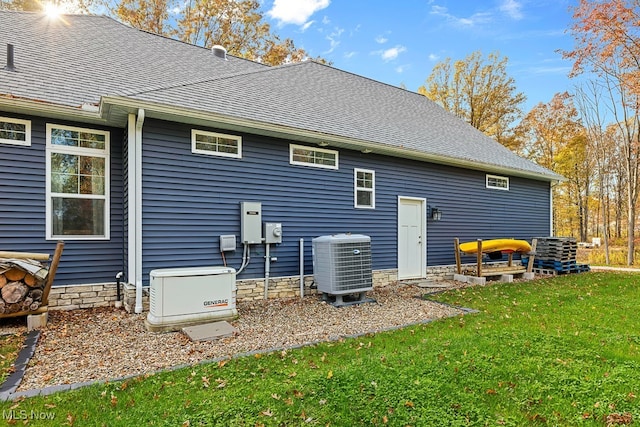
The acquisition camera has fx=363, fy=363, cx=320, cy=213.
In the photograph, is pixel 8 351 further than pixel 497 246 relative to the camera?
No

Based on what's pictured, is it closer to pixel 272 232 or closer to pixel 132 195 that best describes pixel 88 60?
pixel 132 195

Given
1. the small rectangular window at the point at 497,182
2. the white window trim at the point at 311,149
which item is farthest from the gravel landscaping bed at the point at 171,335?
the small rectangular window at the point at 497,182

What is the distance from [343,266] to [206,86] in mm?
3954

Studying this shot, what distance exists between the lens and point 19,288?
14.0 ft

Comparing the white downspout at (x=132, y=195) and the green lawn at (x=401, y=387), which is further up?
the white downspout at (x=132, y=195)

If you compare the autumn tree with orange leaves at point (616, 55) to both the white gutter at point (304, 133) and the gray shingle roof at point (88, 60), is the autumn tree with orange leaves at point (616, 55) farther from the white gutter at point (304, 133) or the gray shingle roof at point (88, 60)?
the gray shingle roof at point (88, 60)

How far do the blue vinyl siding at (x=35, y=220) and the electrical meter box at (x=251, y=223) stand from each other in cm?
194

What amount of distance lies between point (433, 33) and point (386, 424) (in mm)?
12906

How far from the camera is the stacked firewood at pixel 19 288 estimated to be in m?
4.20

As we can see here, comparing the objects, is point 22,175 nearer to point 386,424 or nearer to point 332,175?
point 332,175

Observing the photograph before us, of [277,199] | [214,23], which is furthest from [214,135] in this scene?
[214,23]

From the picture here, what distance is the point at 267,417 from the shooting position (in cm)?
238

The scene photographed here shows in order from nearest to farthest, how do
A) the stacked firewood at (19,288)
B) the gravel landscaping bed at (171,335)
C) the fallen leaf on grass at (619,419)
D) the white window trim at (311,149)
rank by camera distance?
the fallen leaf on grass at (619,419) → the gravel landscaping bed at (171,335) → the stacked firewood at (19,288) → the white window trim at (311,149)

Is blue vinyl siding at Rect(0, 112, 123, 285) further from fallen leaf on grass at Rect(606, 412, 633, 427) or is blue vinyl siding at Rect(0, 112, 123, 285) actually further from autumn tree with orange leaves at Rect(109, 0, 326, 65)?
autumn tree with orange leaves at Rect(109, 0, 326, 65)
